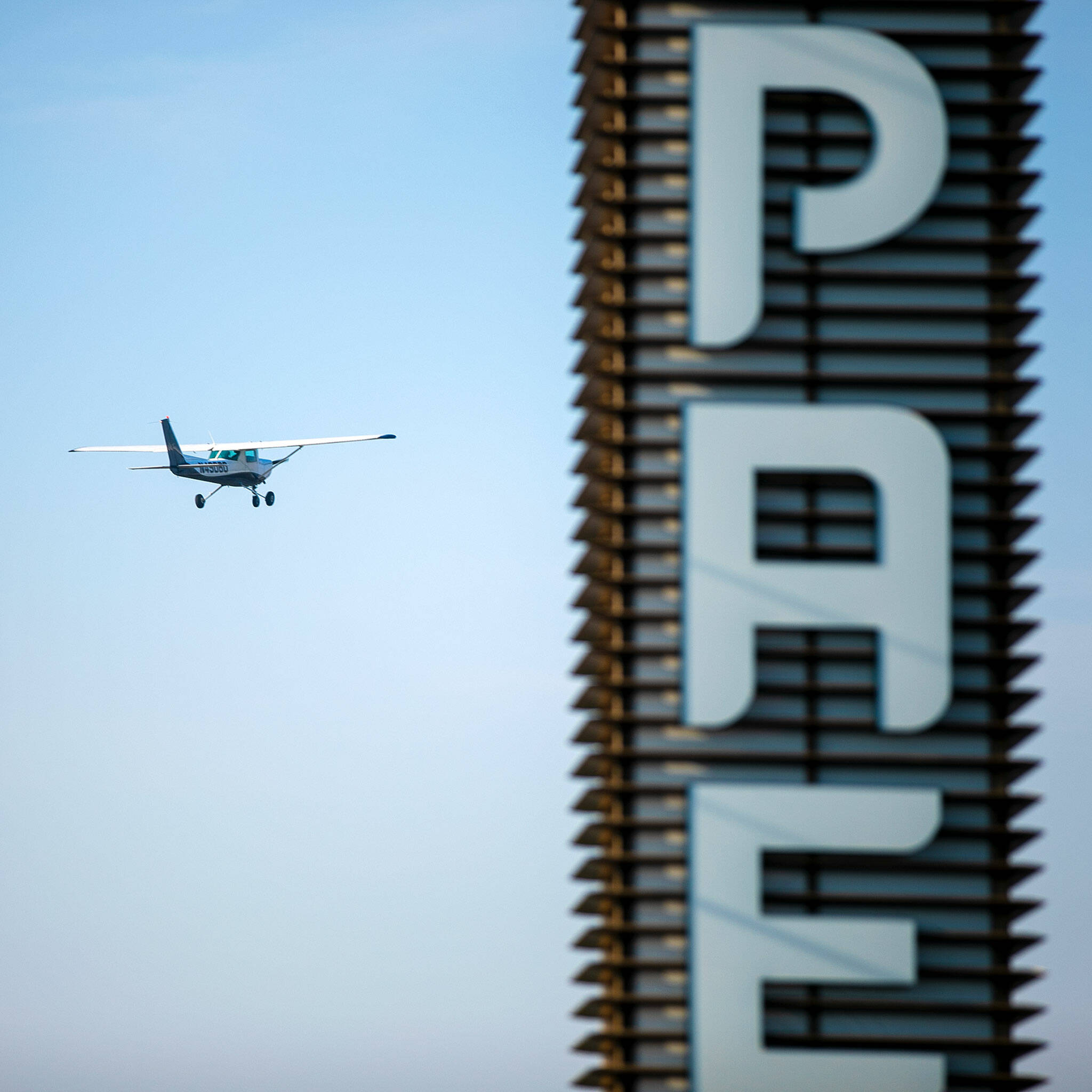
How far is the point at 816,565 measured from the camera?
33500mm

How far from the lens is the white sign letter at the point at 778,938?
1264 inches

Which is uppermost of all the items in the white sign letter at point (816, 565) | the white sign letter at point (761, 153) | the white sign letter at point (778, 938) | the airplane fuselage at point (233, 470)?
the airplane fuselage at point (233, 470)

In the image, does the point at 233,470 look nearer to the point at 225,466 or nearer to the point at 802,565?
the point at 225,466

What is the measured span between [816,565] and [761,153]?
7733 mm

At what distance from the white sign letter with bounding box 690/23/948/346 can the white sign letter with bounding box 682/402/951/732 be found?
2124mm

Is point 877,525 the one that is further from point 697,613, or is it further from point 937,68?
point 937,68

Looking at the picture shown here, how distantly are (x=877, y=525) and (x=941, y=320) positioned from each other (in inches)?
169

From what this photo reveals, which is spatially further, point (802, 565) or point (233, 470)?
point (233, 470)

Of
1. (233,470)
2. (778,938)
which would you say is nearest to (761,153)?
(778,938)

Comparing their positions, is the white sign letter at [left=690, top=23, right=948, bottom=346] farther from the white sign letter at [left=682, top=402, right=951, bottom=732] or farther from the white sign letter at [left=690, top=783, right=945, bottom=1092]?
the white sign letter at [left=690, top=783, right=945, bottom=1092]

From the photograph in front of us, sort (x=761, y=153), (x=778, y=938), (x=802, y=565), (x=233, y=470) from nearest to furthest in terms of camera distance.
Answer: (x=778, y=938)
(x=802, y=565)
(x=761, y=153)
(x=233, y=470)

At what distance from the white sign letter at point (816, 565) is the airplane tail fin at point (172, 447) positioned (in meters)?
79.2

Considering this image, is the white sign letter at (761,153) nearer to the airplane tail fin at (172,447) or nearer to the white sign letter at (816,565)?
the white sign letter at (816,565)

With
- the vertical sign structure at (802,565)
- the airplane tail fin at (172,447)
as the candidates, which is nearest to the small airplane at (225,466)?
the airplane tail fin at (172,447)
